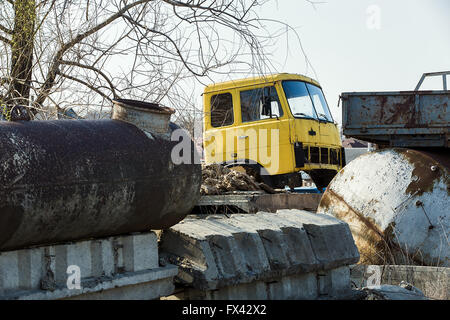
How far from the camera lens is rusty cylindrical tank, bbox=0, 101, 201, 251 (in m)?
2.75

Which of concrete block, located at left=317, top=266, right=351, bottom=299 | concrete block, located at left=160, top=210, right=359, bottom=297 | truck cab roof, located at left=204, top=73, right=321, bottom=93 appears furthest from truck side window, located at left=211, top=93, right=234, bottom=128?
concrete block, located at left=317, top=266, right=351, bottom=299

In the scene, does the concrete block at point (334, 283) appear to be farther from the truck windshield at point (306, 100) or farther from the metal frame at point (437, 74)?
the truck windshield at point (306, 100)

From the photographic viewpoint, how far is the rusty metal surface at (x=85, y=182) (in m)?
2.74

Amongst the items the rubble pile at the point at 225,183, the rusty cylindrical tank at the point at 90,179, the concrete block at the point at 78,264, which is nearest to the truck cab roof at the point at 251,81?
the rubble pile at the point at 225,183

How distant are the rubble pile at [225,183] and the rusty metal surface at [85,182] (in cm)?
411

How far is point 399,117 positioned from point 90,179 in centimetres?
448

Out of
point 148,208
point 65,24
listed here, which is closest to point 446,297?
point 148,208

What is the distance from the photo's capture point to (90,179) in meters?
2.98

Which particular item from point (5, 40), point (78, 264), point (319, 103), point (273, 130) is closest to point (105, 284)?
point (78, 264)

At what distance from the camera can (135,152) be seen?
3221 mm

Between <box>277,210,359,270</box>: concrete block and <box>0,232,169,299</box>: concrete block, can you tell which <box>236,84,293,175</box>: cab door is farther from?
<box>0,232,169,299</box>: concrete block

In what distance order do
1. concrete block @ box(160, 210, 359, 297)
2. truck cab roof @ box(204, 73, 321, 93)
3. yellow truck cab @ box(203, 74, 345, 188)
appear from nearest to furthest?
concrete block @ box(160, 210, 359, 297), yellow truck cab @ box(203, 74, 345, 188), truck cab roof @ box(204, 73, 321, 93)
